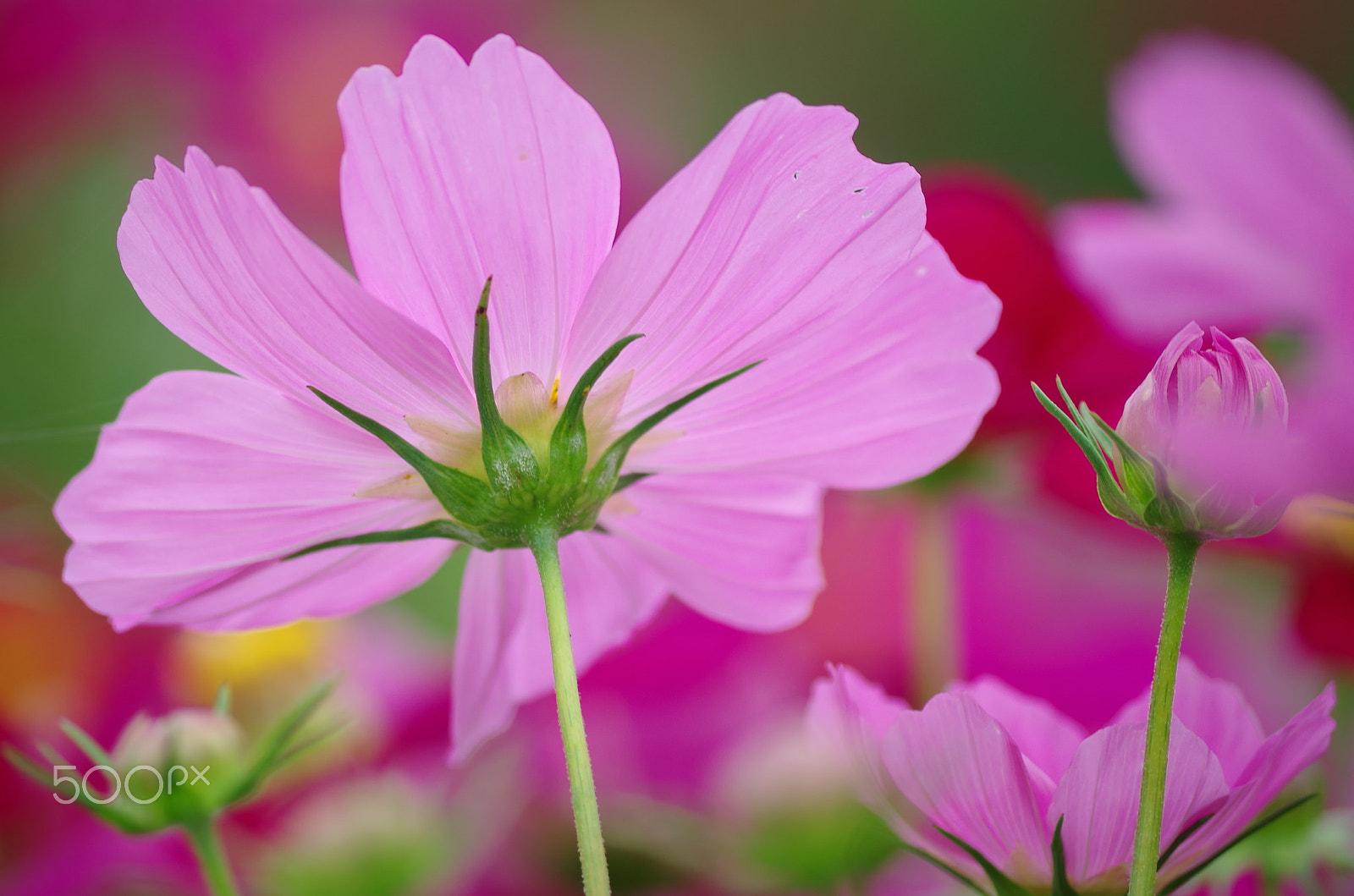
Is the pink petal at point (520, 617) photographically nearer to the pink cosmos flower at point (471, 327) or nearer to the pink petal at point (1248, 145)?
the pink cosmos flower at point (471, 327)

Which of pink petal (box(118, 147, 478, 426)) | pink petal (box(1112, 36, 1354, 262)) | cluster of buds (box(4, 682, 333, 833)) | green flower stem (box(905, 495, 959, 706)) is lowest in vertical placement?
cluster of buds (box(4, 682, 333, 833))

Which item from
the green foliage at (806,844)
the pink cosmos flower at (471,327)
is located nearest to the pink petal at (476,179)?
the pink cosmos flower at (471,327)

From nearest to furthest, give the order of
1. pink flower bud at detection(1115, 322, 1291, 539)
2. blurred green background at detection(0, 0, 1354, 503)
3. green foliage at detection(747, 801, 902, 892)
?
pink flower bud at detection(1115, 322, 1291, 539), green foliage at detection(747, 801, 902, 892), blurred green background at detection(0, 0, 1354, 503)

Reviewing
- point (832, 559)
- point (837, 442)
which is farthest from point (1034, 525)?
point (837, 442)

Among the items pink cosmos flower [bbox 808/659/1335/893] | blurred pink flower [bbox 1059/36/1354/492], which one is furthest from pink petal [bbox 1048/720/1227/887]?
blurred pink flower [bbox 1059/36/1354/492]

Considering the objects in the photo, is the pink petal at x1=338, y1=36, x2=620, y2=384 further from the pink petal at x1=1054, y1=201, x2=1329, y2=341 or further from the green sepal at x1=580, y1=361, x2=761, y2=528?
the pink petal at x1=1054, y1=201, x2=1329, y2=341

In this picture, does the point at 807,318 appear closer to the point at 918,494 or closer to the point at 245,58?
the point at 918,494

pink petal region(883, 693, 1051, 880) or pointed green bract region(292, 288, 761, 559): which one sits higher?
pointed green bract region(292, 288, 761, 559)
